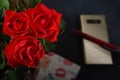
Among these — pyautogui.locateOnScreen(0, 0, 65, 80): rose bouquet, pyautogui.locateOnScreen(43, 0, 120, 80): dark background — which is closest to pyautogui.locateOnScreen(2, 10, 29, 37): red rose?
pyautogui.locateOnScreen(0, 0, 65, 80): rose bouquet

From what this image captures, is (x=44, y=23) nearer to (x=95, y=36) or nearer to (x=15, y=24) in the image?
(x=15, y=24)

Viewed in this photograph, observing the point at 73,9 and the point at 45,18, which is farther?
the point at 73,9

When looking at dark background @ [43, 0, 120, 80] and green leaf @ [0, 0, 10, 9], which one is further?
dark background @ [43, 0, 120, 80]

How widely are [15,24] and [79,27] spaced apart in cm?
37

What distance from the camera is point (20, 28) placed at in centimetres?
35

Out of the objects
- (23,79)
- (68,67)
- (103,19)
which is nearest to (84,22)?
(103,19)

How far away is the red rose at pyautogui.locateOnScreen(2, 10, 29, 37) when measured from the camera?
351mm

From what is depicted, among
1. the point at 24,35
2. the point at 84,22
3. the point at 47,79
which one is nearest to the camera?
the point at 24,35

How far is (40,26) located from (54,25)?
0.07 feet

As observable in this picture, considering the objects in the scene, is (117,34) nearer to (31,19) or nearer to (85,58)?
(85,58)

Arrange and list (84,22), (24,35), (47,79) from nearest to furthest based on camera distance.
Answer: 1. (24,35)
2. (47,79)
3. (84,22)

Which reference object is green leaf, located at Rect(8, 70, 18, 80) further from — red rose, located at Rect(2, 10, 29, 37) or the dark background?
the dark background

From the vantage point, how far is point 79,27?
0.70m

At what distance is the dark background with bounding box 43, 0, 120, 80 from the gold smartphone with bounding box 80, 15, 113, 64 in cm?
1
